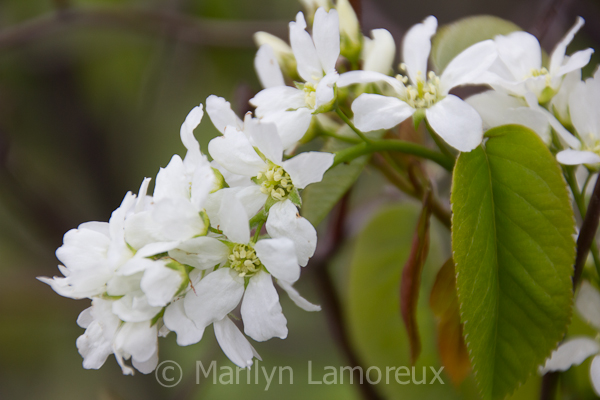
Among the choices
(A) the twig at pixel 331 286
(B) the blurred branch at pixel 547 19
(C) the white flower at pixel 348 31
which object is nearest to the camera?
(C) the white flower at pixel 348 31

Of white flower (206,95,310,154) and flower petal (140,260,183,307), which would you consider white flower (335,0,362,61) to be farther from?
flower petal (140,260,183,307)

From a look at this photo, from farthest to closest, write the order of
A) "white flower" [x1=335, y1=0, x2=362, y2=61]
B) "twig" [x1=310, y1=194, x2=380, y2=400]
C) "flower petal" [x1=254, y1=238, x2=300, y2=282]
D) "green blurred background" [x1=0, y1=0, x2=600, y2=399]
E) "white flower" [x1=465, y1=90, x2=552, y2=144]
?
"green blurred background" [x1=0, y1=0, x2=600, y2=399]
"twig" [x1=310, y1=194, x2=380, y2=400]
"white flower" [x1=335, y1=0, x2=362, y2=61]
"white flower" [x1=465, y1=90, x2=552, y2=144]
"flower petal" [x1=254, y1=238, x2=300, y2=282]

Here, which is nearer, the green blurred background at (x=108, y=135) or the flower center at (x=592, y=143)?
the flower center at (x=592, y=143)

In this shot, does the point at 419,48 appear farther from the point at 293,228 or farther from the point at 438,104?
the point at 293,228

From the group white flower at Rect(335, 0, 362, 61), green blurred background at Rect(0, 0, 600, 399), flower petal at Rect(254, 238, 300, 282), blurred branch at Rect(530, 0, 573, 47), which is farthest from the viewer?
green blurred background at Rect(0, 0, 600, 399)

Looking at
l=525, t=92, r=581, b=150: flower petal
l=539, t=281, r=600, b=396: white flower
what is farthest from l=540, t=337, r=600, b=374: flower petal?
l=525, t=92, r=581, b=150: flower petal

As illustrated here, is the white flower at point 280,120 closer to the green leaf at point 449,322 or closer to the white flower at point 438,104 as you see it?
the white flower at point 438,104

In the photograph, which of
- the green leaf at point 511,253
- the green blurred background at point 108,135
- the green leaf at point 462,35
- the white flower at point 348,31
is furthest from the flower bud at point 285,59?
the green blurred background at point 108,135
